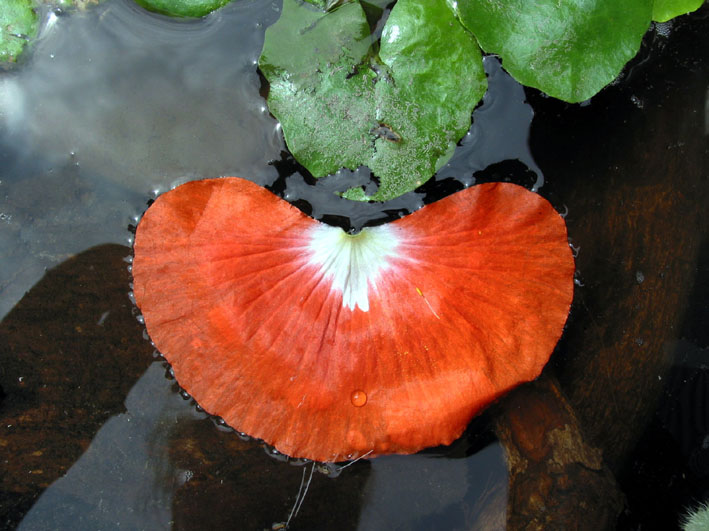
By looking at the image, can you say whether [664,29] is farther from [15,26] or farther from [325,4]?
[15,26]

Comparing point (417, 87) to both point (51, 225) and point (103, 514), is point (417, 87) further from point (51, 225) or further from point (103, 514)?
point (103, 514)

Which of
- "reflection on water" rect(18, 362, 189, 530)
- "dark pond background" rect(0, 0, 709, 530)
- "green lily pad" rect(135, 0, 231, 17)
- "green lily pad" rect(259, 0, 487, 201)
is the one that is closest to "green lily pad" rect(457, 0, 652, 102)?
"green lily pad" rect(259, 0, 487, 201)

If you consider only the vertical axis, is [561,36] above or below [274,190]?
above

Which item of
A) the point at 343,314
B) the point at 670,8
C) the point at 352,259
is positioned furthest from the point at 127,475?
the point at 670,8

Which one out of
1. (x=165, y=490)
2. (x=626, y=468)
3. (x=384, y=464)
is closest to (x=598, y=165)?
(x=626, y=468)

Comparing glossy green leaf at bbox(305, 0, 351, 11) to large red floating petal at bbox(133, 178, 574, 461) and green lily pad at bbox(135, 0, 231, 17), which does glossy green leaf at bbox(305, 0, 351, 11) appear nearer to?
green lily pad at bbox(135, 0, 231, 17)

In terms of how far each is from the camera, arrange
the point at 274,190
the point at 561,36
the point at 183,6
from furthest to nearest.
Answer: the point at 274,190 → the point at 183,6 → the point at 561,36

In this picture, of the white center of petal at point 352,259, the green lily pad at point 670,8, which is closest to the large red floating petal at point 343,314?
the white center of petal at point 352,259
